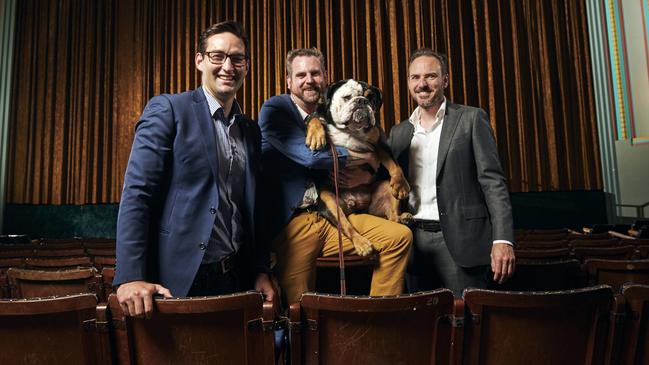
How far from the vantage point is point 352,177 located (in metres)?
2.06

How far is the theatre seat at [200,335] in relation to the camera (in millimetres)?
1386

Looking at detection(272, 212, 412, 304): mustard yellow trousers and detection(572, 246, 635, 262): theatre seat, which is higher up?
detection(272, 212, 412, 304): mustard yellow trousers

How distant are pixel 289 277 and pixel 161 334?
26.1 inches

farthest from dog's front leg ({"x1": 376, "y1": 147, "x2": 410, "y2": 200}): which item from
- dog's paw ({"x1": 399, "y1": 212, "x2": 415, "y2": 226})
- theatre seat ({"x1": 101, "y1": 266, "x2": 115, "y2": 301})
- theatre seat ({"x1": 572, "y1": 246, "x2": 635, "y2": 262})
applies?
theatre seat ({"x1": 572, "y1": 246, "x2": 635, "y2": 262})

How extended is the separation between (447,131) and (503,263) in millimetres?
669

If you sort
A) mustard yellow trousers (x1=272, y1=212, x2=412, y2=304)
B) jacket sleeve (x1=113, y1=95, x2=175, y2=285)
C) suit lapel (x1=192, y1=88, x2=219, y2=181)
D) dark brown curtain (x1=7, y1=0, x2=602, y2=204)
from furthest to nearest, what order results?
dark brown curtain (x1=7, y1=0, x2=602, y2=204), mustard yellow trousers (x1=272, y1=212, x2=412, y2=304), suit lapel (x1=192, y1=88, x2=219, y2=181), jacket sleeve (x1=113, y1=95, x2=175, y2=285)

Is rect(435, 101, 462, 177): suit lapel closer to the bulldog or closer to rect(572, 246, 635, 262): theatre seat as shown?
the bulldog

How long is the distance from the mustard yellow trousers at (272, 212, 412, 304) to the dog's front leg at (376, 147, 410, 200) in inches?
5.4

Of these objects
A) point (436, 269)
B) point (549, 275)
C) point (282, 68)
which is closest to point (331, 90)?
point (436, 269)

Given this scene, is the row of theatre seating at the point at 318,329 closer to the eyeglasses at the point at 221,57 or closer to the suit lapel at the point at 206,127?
the suit lapel at the point at 206,127

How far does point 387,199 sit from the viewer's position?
6.93 feet

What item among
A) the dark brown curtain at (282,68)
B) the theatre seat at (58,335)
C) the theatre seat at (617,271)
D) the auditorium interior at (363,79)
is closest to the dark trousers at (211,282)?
the theatre seat at (58,335)

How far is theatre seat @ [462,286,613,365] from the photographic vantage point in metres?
1.39

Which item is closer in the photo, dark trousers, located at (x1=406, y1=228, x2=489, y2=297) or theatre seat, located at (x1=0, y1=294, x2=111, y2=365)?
theatre seat, located at (x1=0, y1=294, x2=111, y2=365)
